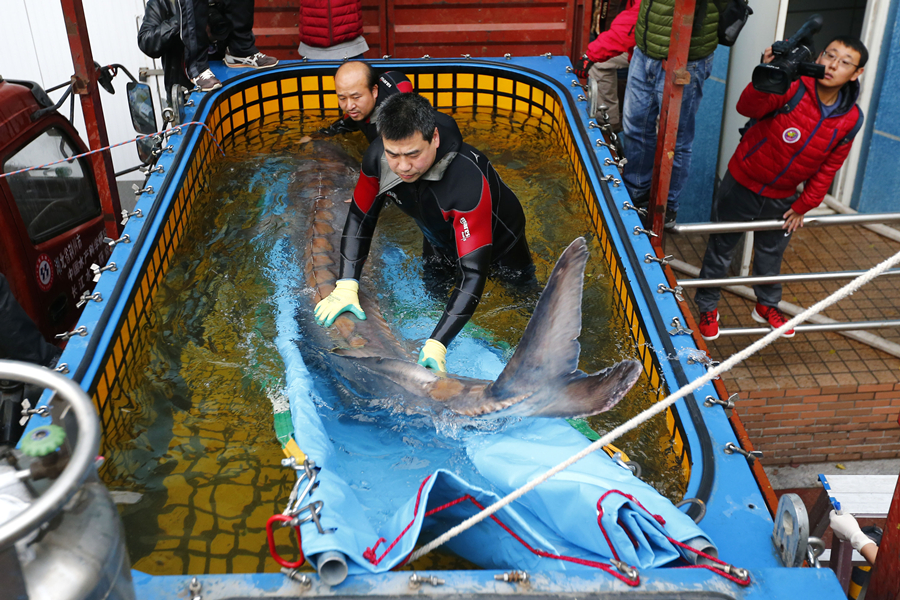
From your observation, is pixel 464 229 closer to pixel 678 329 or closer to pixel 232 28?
pixel 678 329

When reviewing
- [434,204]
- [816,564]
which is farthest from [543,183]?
[816,564]

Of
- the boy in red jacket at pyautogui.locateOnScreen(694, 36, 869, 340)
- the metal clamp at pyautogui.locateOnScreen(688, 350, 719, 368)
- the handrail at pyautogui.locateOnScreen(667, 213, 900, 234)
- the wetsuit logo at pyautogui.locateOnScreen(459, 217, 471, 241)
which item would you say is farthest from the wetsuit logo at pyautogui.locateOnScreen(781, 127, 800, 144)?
the wetsuit logo at pyautogui.locateOnScreen(459, 217, 471, 241)

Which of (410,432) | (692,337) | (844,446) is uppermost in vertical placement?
(692,337)

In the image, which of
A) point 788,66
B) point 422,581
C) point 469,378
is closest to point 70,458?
point 422,581

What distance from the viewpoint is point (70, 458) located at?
117 centimetres

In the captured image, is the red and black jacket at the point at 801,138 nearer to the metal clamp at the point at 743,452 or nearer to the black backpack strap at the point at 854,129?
the black backpack strap at the point at 854,129

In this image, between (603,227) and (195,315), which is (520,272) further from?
(195,315)

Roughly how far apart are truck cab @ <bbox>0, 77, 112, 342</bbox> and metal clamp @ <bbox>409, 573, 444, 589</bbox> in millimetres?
3213

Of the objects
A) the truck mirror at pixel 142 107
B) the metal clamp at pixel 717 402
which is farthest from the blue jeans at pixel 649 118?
the truck mirror at pixel 142 107

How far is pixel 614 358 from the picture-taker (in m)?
3.17

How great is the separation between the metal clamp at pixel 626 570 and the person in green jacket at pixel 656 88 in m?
2.92

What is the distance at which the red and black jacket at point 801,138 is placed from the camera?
3.91 m

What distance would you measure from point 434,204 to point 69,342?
1.62 metres

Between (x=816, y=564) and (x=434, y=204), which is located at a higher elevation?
(x=434, y=204)
